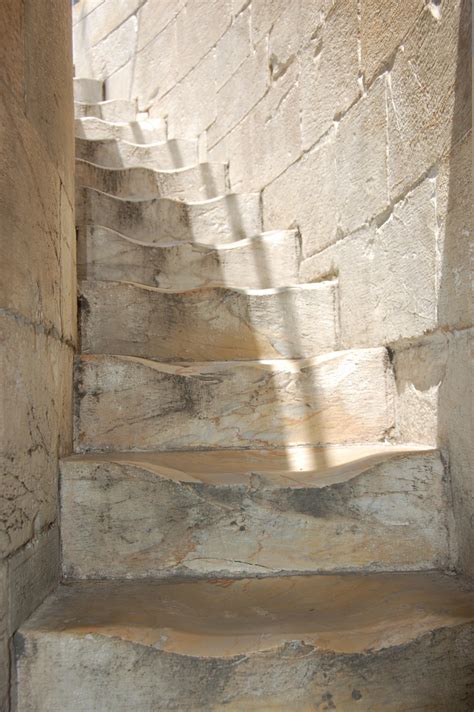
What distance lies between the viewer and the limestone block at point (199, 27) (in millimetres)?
3531

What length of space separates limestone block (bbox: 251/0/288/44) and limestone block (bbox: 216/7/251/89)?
87 millimetres

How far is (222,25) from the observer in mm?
3516

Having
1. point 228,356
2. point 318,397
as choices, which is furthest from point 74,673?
point 228,356

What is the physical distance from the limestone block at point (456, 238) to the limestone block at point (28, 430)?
3.22 ft

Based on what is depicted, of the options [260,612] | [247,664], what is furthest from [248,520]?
[247,664]

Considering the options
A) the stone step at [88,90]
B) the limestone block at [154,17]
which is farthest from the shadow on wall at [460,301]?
the stone step at [88,90]

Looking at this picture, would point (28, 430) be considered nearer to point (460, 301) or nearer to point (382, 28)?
point (460, 301)

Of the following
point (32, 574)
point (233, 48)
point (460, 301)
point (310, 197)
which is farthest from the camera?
point (233, 48)

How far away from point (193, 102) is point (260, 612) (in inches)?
134

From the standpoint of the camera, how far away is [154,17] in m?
4.60

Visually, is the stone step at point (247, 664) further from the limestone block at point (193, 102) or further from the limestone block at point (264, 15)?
the limestone block at point (193, 102)

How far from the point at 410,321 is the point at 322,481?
52 cm

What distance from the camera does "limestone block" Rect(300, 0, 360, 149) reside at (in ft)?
6.95

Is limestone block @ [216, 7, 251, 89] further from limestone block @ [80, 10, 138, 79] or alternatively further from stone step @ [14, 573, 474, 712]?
stone step @ [14, 573, 474, 712]
